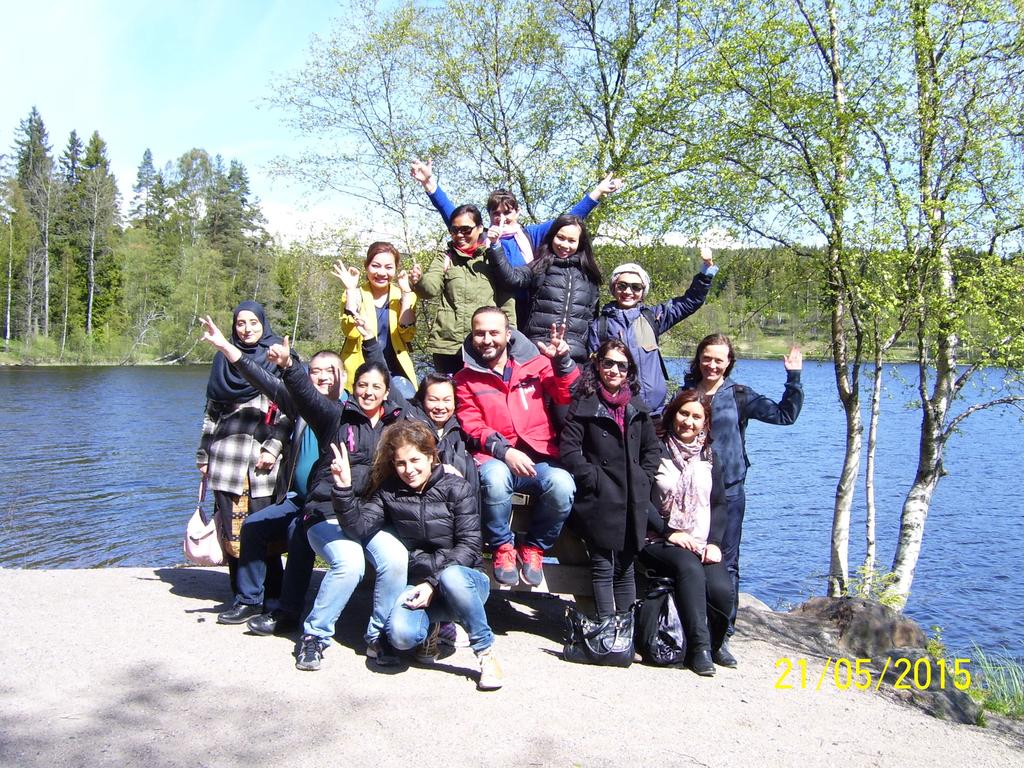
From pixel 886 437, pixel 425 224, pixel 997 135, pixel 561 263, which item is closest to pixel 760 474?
pixel 886 437

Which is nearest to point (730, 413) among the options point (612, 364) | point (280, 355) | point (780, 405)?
point (780, 405)

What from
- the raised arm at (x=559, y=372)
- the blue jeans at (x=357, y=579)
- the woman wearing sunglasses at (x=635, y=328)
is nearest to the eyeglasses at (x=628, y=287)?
the woman wearing sunglasses at (x=635, y=328)

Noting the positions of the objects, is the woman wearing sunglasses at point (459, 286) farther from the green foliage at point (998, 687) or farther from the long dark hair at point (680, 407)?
the green foliage at point (998, 687)

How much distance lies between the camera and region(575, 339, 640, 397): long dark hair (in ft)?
17.3

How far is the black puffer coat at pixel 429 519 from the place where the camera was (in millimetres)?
4875

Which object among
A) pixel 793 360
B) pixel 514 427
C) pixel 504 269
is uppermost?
pixel 504 269

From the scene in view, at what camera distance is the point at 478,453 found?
5359 millimetres

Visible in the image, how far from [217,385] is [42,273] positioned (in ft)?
191

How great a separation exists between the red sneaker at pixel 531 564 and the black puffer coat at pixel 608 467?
35 cm

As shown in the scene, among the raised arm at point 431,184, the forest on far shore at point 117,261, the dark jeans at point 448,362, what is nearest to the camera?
the raised arm at point 431,184

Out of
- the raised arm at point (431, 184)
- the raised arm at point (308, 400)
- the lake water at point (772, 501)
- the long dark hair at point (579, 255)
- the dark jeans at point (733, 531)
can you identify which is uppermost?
the raised arm at point (431, 184)

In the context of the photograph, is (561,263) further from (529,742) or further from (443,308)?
(529,742)

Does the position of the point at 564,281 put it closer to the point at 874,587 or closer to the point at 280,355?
the point at 280,355

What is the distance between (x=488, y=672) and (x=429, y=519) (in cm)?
91
